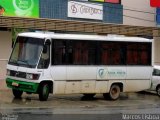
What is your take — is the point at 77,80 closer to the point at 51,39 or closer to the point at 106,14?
the point at 51,39

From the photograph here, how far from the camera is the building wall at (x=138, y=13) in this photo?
3728 centimetres

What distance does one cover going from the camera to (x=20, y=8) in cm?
3084

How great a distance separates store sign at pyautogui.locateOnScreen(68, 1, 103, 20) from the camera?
110ft

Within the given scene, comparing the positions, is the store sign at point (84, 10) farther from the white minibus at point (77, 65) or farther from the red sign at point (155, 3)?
the white minibus at point (77, 65)

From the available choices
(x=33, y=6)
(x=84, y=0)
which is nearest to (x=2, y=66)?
(x=33, y=6)

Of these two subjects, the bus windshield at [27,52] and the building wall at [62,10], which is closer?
the bus windshield at [27,52]

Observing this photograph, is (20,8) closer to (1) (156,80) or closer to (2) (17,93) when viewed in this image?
(1) (156,80)

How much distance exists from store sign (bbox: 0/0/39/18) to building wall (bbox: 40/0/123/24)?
0.52m

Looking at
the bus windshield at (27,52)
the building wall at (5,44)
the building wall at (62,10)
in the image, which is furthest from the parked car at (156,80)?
the building wall at (5,44)

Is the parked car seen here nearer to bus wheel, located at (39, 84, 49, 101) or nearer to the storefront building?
the storefront building

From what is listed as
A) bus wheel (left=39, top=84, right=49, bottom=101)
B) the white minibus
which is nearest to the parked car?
the white minibus

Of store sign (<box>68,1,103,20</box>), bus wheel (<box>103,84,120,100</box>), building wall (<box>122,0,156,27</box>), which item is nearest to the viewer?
bus wheel (<box>103,84,120,100</box>)

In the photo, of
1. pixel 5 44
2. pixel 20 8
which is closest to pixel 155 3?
pixel 20 8

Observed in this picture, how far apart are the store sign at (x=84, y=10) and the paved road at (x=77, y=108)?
9.56 meters
